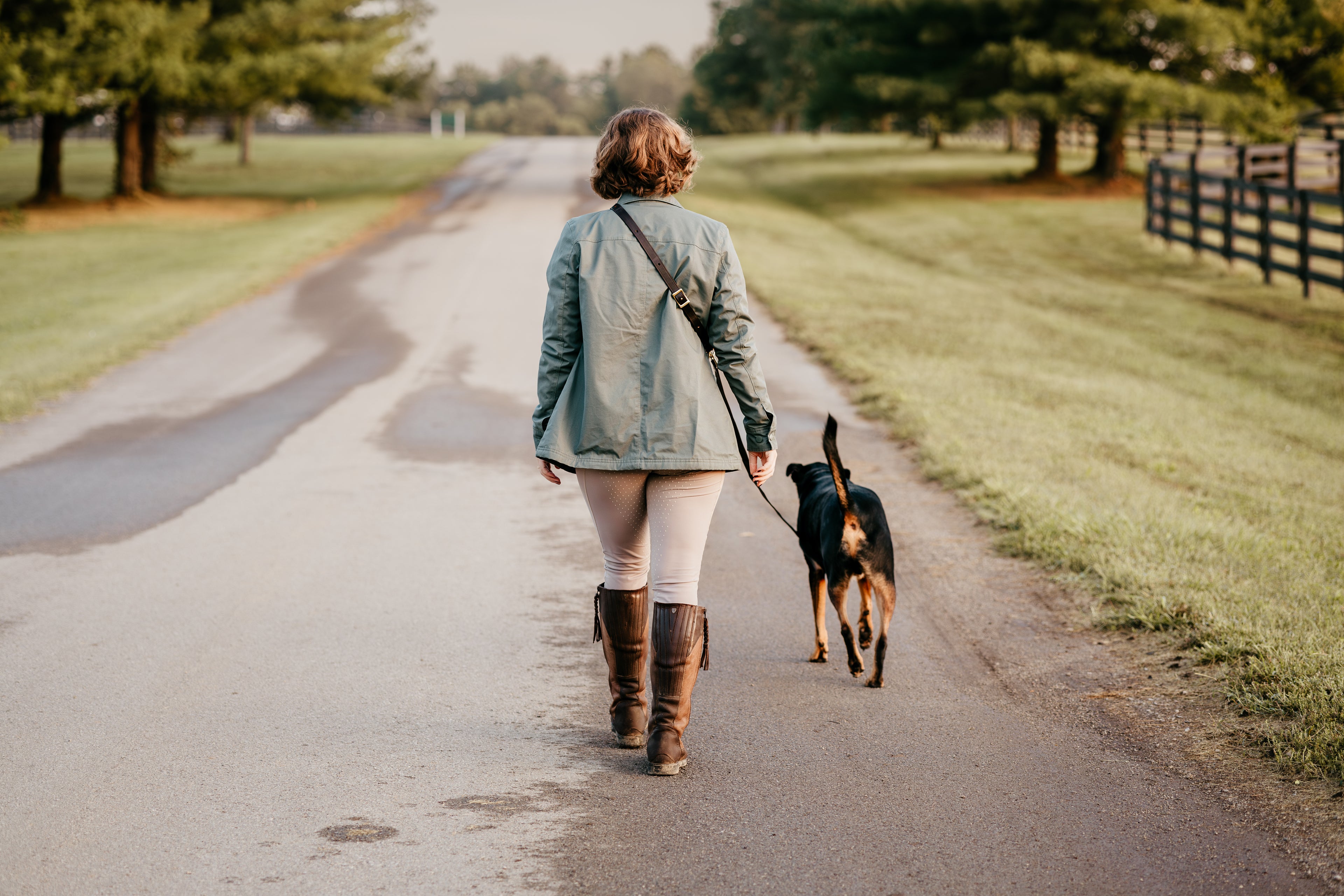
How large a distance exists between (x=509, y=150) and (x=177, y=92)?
1015 inches

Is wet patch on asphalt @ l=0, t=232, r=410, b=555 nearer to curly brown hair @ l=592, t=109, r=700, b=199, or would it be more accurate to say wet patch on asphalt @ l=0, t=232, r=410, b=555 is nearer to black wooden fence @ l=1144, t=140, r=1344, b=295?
curly brown hair @ l=592, t=109, r=700, b=199

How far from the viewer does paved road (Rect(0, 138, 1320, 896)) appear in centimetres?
329

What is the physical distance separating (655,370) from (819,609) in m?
1.67

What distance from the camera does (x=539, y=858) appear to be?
3.30 m

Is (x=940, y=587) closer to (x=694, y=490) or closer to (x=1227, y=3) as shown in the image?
(x=694, y=490)

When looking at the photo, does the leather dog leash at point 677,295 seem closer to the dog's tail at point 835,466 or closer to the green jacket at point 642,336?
the green jacket at point 642,336

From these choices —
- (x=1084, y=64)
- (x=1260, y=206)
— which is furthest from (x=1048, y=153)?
(x=1260, y=206)

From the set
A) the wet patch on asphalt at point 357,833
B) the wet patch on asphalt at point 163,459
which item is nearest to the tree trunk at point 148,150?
the wet patch on asphalt at point 163,459

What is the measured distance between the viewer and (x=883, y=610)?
442cm

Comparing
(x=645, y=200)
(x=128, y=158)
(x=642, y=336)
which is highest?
(x=128, y=158)

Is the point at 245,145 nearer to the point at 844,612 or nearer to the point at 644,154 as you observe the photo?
the point at 844,612

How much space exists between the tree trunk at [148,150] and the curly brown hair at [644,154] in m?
30.2

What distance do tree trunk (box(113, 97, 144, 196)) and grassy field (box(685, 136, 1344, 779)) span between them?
1428cm

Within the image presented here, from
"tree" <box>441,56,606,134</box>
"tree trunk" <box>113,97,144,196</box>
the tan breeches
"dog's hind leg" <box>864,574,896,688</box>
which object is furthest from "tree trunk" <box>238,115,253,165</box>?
"tree" <box>441,56,606,134</box>
